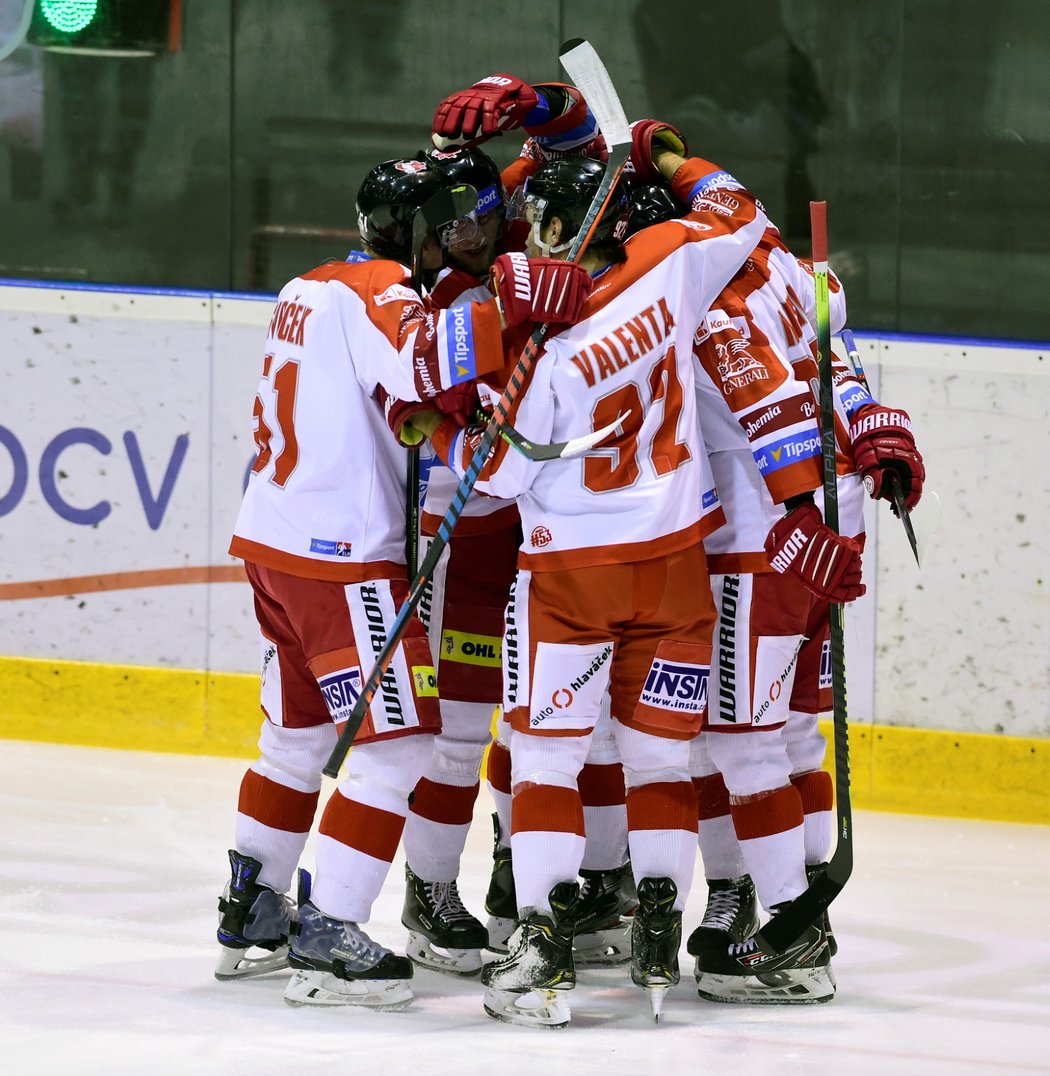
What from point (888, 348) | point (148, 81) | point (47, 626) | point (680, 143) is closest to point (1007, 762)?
point (888, 348)

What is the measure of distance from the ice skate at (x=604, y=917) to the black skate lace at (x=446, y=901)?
0.69ft

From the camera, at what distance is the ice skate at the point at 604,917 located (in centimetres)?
330

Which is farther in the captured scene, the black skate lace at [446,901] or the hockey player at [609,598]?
the black skate lace at [446,901]

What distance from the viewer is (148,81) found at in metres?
5.09

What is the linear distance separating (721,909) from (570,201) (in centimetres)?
122

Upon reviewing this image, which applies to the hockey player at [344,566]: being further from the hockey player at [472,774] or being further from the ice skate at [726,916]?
the ice skate at [726,916]

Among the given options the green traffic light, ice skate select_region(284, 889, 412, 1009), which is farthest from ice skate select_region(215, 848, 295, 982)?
the green traffic light

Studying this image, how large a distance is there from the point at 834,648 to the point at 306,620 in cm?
85

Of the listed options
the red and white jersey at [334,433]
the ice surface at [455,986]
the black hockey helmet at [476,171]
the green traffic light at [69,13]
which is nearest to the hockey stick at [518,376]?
the red and white jersey at [334,433]

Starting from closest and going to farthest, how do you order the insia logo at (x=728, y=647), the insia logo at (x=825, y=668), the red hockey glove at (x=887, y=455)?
the insia logo at (x=728, y=647) → the red hockey glove at (x=887, y=455) → the insia logo at (x=825, y=668)

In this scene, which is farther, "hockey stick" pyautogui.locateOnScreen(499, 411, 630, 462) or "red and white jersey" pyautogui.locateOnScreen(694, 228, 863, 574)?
"red and white jersey" pyautogui.locateOnScreen(694, 228, 863, 574)

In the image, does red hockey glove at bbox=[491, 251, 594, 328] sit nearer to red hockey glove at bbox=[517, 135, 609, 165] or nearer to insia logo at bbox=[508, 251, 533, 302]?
insia logo at bbox=[508, 251, 533, 302]

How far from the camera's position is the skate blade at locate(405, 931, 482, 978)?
3.19m

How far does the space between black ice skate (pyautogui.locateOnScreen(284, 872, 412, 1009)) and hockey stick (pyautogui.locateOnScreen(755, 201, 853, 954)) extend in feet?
1.99
